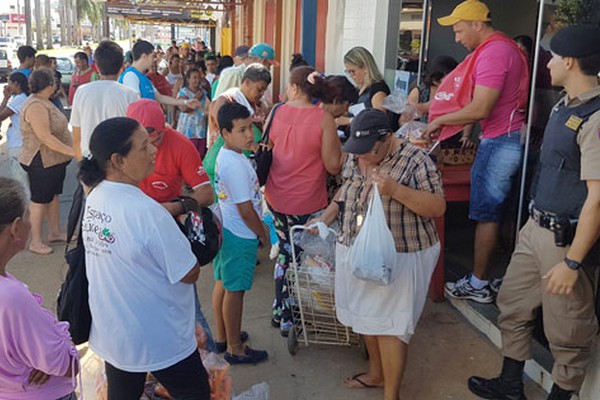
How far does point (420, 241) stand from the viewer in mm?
2920

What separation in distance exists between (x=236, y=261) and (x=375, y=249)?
102cm

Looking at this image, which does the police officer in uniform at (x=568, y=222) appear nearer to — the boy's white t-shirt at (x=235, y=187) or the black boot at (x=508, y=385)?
the black boot at (x=508, y=385)

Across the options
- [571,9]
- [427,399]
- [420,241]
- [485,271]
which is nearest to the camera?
[420,241]

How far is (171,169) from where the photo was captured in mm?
3023

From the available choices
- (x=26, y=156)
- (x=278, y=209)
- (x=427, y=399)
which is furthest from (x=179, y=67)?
(x=427, y=399)

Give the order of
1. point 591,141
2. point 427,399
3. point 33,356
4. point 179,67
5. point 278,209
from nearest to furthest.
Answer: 1. point 33,356
2. point 591,141
3. point 427,399
4. point 278,209
5. point 179,67

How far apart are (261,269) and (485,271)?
200 centimetres

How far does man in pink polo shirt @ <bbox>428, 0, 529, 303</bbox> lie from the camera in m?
3.84

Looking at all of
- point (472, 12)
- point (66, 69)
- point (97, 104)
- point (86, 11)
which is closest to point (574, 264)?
point (472, 12)

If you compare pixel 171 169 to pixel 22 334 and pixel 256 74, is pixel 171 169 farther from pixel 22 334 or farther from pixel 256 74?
pixel 256 74

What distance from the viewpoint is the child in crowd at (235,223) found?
129 inches

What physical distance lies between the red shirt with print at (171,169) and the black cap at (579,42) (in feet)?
6.20

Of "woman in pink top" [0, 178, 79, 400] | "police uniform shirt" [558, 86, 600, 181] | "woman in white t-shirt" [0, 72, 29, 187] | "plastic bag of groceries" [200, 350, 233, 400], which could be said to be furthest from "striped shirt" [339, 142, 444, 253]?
"woman in white t-shirt" [0, 72, 29, 187]

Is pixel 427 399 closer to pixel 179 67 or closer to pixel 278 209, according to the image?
pixel 278 209
